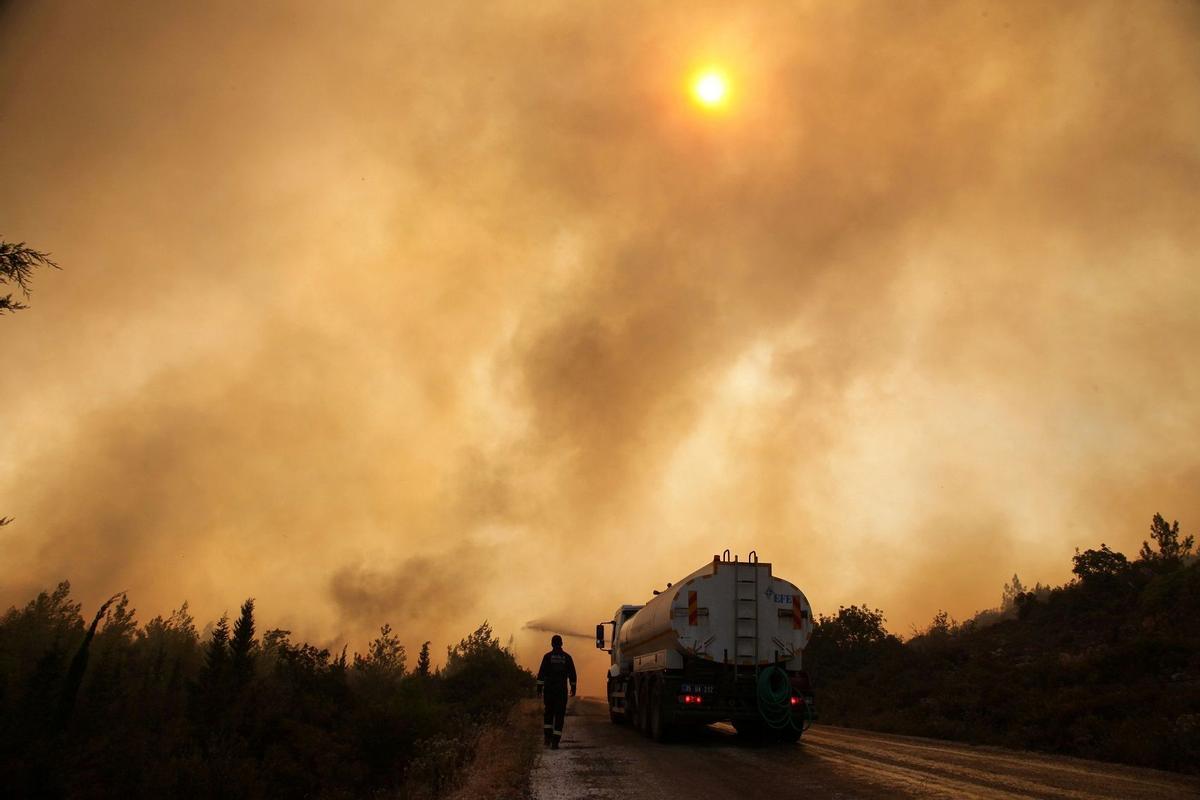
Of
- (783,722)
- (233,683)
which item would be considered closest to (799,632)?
(783,722)

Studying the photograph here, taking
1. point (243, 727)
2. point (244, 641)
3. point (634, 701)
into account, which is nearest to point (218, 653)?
point (244, 641)

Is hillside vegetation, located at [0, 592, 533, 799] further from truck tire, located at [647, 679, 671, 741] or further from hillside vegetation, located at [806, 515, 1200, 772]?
hillside vegetation, located at [806, 515, 1200, 772]

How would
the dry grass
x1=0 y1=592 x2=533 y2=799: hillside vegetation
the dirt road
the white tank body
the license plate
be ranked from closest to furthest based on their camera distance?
the dirt road
the dry grass
the license plate
the white tank body
x1=0 y1=592 x2=533 y2=799: hillside vegetation

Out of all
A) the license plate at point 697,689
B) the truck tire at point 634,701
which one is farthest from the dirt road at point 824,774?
the truck tire at point 634,701

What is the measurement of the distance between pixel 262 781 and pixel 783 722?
41295mm

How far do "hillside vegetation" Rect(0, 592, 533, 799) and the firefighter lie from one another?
2010 mm

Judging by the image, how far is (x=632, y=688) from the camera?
19.1 metres

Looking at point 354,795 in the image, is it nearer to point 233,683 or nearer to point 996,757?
point 996,757

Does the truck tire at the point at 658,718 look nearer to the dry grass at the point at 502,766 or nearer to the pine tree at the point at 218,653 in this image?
the dry grass at the point at 502,766

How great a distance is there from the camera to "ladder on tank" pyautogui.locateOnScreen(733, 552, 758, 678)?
48.9 feet

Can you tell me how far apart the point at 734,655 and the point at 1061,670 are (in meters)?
14.3

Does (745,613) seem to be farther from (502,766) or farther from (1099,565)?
(1099,565)

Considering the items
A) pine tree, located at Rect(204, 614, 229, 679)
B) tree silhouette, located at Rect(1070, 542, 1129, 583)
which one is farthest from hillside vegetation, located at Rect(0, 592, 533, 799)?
tree silhouette, located at Rect(1070, 542, 1129, 583)

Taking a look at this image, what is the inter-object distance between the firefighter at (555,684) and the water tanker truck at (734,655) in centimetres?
213
